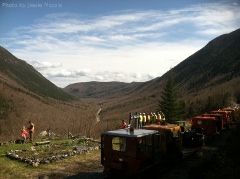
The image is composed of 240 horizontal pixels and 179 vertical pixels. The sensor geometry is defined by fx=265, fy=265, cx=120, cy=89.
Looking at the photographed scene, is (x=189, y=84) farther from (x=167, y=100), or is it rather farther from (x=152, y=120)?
(x=152, y=120)

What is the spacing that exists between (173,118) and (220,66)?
138861 millimetres

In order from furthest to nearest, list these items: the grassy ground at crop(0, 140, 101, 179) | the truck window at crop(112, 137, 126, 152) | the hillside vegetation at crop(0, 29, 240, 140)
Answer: the hillside vegetation at crop(0, 29, 240, 140)
the grassy ground at crop(0, 140, 101, 179)
the truck window at crop(112, 137, 126, 152)

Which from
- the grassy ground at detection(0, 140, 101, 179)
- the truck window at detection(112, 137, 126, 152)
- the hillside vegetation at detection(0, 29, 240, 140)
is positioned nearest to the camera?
the truck window at detection(112, 137, 126, 152)

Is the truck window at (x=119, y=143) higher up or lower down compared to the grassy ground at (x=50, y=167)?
higher up

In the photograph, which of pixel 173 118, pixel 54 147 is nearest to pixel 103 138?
pixel 54 147

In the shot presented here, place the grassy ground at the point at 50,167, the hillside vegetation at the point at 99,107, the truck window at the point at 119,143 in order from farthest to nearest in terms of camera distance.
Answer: the hillside vegetation at the point at 99,107 < the grassy ground at the point at 50,167 < the truck window at the point at 119,143

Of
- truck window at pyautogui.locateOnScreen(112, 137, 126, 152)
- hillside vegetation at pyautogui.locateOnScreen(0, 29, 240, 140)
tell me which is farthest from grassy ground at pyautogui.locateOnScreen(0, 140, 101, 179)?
hillside vegetation at pyautogui.locateOnScreen(0, 29, 240, 140)

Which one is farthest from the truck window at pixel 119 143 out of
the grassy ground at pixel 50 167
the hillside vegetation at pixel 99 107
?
the hillside vegetation at pixel 99 107

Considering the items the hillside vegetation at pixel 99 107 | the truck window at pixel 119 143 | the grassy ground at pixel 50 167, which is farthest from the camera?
the hillside vegetation at pixel 99 107

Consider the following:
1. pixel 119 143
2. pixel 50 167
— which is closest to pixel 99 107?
pixel 50 167

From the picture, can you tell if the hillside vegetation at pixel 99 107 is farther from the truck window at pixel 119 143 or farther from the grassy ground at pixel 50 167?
the truck window at pixel 119 143

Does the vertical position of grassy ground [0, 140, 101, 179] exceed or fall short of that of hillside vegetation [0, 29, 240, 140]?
it falls short

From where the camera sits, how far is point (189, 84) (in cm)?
16900

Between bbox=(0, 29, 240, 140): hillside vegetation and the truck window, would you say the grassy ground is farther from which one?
bbox=(0, 29, 240, 140): hillside vegetation
